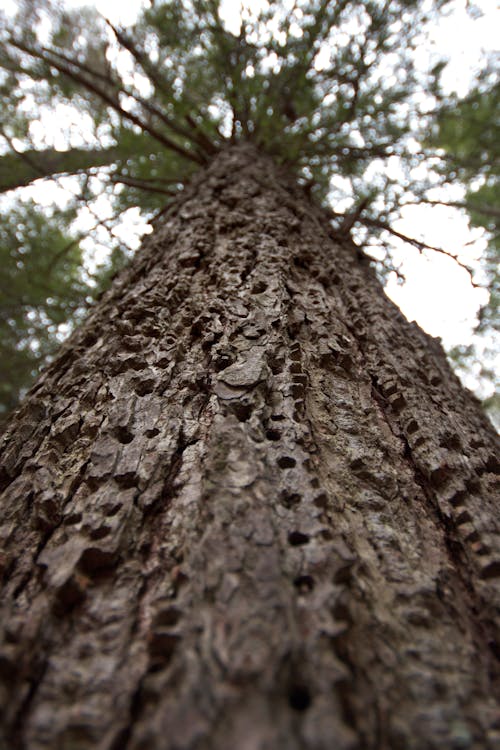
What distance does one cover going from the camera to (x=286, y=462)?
0.94 metres

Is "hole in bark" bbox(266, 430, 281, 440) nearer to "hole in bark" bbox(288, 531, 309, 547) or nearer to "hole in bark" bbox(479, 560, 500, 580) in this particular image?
"hole in bark" bbox(288, 531, 309, 547)

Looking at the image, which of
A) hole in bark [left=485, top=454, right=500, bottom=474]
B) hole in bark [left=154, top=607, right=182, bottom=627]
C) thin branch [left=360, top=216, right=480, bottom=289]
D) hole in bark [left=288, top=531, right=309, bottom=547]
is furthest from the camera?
thin branch [left=360, top=216, right=480, bottom=289]

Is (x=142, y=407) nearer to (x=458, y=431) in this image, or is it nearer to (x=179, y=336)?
(x=179, y=336)

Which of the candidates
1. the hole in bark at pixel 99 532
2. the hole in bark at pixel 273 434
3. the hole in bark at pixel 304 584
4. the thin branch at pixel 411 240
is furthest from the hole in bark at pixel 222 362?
the thin branch at pixel 411 240

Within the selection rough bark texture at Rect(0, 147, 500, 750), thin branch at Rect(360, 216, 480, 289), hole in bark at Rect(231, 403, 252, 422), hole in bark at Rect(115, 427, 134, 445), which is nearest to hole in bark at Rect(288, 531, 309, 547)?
rough bark texture at Rect(0, 147, 500, 750)

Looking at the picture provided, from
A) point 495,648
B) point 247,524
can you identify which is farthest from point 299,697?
point 495,648

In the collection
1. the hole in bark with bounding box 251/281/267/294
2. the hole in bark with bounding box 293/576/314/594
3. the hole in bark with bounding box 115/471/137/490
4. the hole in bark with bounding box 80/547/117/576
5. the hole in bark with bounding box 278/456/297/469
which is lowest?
the hole in bark with bounding box 293/576/314/594

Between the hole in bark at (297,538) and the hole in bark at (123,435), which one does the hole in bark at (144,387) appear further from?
the hole in bark at (297,538)

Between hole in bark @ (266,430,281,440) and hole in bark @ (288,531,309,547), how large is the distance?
25 centimetres

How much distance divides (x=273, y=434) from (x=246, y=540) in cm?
31

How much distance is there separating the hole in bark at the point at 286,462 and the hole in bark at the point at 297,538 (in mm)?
170

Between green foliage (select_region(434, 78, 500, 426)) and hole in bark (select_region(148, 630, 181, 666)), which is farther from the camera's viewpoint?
green foliage (select_region(434, 78, 500, 426))

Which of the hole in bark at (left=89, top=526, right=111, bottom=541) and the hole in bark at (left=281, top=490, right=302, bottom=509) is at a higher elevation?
the hole in bark at (left=89, top=526, right=111, bottom=541)

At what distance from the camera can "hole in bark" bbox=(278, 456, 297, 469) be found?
934 millimetres
